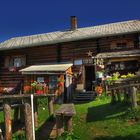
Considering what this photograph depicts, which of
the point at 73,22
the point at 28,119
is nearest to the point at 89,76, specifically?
the point at 73,22

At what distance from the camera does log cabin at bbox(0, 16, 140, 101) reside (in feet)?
74.9

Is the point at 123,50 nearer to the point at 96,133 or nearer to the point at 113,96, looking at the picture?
the point at 113,96

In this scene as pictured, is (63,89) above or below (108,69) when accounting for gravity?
below

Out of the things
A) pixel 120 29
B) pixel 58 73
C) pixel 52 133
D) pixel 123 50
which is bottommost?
pixel 52 133

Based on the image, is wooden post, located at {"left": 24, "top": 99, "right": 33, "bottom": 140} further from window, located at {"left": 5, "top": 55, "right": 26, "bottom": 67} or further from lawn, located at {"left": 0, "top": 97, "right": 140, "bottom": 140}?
window, located at {"left": 5, "top": 55, "right": 26, "bottom": 67}

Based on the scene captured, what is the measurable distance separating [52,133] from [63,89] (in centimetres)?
1126

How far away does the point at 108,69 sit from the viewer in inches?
907

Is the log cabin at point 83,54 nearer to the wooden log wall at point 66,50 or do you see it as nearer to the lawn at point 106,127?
the wooden log wall at point 66,50

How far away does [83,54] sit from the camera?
24766mm

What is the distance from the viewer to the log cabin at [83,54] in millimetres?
22828

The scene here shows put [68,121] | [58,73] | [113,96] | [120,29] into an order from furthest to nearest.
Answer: [120,29] < [58,73] < [113,96] < [68,121]

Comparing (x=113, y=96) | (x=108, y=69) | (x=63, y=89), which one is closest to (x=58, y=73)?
(x=63, y=89)

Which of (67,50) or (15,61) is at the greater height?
(67,50)

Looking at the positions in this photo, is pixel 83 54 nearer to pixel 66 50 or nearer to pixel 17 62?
pixel 66 50
